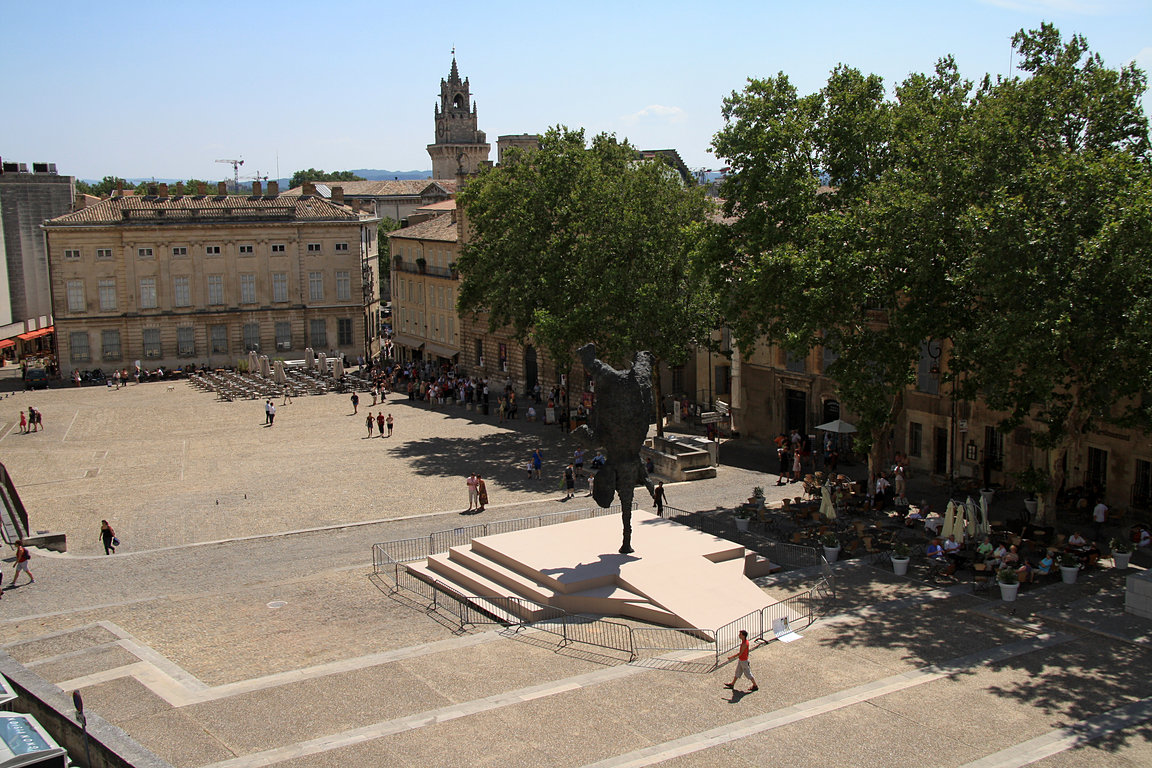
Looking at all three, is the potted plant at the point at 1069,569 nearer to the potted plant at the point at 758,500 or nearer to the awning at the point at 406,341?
the potted plant at the point at 758,500

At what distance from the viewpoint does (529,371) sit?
56.1 m

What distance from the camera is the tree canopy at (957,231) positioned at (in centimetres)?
2200

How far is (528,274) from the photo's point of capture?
42812 mm

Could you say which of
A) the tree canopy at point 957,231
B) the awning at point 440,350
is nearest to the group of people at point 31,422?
the awning at point 440,350

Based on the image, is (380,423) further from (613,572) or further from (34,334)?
(34,334)

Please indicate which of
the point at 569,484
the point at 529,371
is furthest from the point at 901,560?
the point at 529,371

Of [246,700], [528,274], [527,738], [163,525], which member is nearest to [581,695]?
[527,738]

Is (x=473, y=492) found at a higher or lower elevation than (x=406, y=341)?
lower

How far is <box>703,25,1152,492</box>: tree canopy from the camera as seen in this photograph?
2200 centimetres

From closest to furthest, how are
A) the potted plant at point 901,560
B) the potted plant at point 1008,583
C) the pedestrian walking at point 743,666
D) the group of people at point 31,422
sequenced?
the pedestrian walking at point 743,666, the potted plant at point 1008,583, the potted plant at point 901,560, the group of people at point 31,422

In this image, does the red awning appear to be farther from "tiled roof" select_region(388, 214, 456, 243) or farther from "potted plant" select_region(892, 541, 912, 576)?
"potted plant" select_region(892, 541, 912, 576)

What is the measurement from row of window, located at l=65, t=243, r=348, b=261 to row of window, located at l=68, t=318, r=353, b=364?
15.8ft

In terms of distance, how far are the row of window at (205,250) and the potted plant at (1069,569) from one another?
59245 millimetres

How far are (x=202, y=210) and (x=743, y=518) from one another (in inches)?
2144
